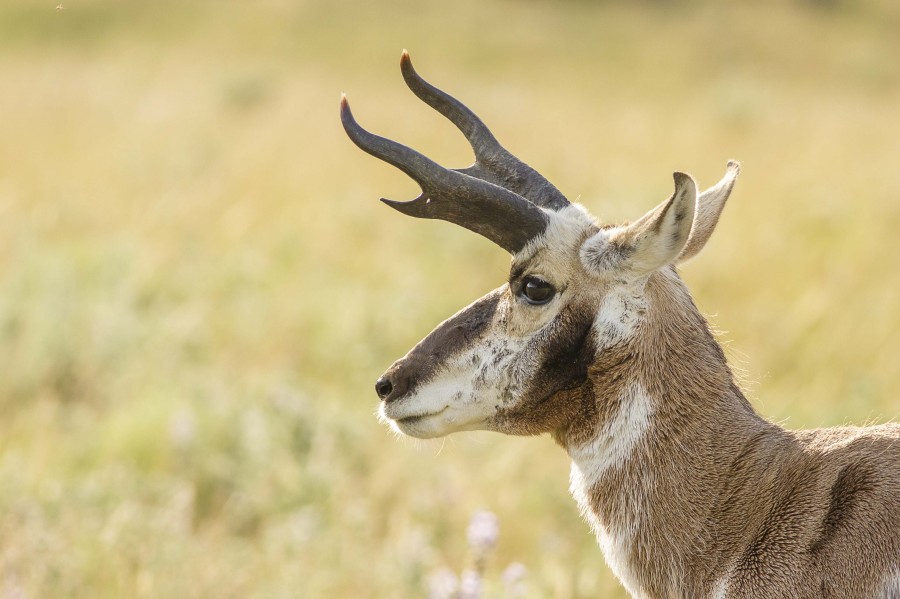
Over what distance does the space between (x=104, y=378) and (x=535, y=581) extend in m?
3.32

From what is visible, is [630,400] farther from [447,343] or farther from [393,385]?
[393,385]

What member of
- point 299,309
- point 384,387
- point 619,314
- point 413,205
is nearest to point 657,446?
point 619,314

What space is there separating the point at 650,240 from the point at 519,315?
49 cm

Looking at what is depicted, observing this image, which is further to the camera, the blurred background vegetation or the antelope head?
the blurred background vegetation

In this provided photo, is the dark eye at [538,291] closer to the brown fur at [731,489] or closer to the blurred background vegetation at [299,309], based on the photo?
the brown fur at [731,489]

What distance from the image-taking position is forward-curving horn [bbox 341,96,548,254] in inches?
129

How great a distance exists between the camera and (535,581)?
15.5 feet

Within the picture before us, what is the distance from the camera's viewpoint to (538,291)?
132 inches

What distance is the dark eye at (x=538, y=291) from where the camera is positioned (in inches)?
132

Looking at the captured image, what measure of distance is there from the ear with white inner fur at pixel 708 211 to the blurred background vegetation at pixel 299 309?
0.53 metres

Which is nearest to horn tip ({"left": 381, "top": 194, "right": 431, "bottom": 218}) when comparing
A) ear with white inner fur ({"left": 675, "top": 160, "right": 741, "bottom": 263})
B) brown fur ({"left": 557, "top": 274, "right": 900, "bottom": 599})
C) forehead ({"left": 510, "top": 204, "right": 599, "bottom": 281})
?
forehead ({"left": 510, "top": 204, "right": 599, "bottom": 281})

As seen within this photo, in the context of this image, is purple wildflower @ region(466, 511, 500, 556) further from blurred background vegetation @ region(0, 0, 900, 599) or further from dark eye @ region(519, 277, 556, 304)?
dark eye @ region(519, 277, 556, 304)

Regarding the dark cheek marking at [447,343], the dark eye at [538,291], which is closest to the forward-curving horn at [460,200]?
the dark eye at [538,291]

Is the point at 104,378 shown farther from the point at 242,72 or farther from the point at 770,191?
the point at 242,72
